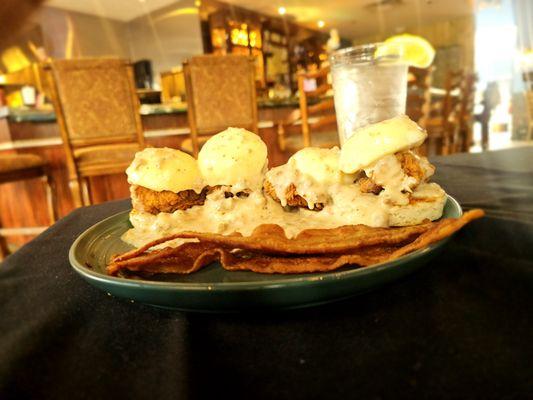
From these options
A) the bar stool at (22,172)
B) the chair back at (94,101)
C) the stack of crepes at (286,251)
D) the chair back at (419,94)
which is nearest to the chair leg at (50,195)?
the bar stool at (22,172)

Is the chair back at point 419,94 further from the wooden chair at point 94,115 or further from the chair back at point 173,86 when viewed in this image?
the chair back at point 173,86

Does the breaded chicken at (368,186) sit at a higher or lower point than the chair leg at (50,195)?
higher

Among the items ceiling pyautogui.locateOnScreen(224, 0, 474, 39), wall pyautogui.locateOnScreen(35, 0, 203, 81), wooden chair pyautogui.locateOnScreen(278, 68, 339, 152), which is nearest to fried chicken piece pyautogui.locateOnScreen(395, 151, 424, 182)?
wooden chair pyautogui.locateOnScreen(278, 68, 339, 152)

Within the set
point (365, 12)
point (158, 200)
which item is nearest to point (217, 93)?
point (158, 200)

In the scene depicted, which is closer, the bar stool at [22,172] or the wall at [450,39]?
the bar stool at [22,172]

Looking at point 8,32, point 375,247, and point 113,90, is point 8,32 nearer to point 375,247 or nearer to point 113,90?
point 113,90

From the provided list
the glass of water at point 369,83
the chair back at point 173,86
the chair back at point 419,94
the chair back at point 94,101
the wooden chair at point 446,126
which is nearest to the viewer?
the glass of water at point 369,83

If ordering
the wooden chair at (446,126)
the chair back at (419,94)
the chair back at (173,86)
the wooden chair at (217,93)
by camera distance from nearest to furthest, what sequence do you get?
1. the wooden chair at (217,93)
2. the chair back at (419,94)
3. the wooden chair at (446,126)
4. the chair back at (173,86)
